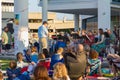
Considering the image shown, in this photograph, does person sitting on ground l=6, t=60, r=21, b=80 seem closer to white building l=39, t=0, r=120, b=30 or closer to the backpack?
the backpack

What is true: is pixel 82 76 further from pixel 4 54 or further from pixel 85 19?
pixel 85 19

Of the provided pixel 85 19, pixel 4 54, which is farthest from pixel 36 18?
pixel 4 54

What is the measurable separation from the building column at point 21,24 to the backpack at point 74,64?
375 inches

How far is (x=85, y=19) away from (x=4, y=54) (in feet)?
94.7

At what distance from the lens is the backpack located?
10.3m

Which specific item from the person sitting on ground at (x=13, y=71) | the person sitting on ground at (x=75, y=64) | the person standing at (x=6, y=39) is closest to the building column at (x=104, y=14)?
the person standing at (x=6, y=39)

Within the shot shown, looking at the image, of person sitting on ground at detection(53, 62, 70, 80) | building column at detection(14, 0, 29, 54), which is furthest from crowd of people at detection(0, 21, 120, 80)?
building column at detection(14, 0, 29, 54)

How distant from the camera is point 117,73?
12.0 metres

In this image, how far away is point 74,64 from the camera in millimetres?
10344

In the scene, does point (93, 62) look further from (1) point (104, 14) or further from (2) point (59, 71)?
(1) point (104, 14)

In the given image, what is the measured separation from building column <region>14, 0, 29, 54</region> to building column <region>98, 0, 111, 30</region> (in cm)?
1481

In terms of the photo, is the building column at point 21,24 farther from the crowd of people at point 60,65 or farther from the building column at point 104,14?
the building column at point 104,14

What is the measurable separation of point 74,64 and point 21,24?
9842 millimetres

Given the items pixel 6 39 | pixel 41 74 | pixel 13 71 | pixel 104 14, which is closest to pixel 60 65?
pixel 41 74
